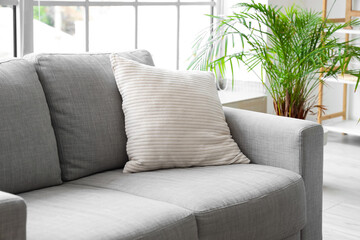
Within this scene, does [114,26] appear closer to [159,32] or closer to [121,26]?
[121,26]

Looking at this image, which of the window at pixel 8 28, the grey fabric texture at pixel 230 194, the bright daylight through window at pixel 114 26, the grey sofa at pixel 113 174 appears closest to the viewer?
the grey sofa at pixel 113 174

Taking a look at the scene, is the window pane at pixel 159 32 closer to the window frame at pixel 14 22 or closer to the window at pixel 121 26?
the window at pixel 121 26

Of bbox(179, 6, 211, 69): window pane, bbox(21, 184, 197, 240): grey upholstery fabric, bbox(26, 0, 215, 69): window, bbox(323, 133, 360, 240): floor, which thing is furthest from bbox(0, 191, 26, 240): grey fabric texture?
bbox(179, 6, 211, 69): window pane

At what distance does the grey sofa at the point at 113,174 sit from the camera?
1.76m

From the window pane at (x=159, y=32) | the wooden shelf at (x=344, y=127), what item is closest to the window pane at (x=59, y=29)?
the window pane at (x=159, y=32)

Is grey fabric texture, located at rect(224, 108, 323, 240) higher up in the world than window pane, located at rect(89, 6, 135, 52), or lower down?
lower down

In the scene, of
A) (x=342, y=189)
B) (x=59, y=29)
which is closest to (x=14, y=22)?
(x=59, y=29)

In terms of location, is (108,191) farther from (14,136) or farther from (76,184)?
(14,136)

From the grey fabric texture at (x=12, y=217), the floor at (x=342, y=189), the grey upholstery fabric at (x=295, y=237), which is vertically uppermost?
the grey fabric texture at (x=12, y=217)

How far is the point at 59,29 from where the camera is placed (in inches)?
128

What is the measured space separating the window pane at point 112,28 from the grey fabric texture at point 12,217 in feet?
6.89

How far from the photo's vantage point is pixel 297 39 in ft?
10.3

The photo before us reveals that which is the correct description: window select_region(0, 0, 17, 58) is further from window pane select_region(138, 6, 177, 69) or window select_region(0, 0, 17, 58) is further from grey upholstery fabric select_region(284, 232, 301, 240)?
grey upholstery fabric select_region(284, 232, 301, 240)

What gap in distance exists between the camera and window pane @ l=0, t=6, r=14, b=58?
2.91 m
